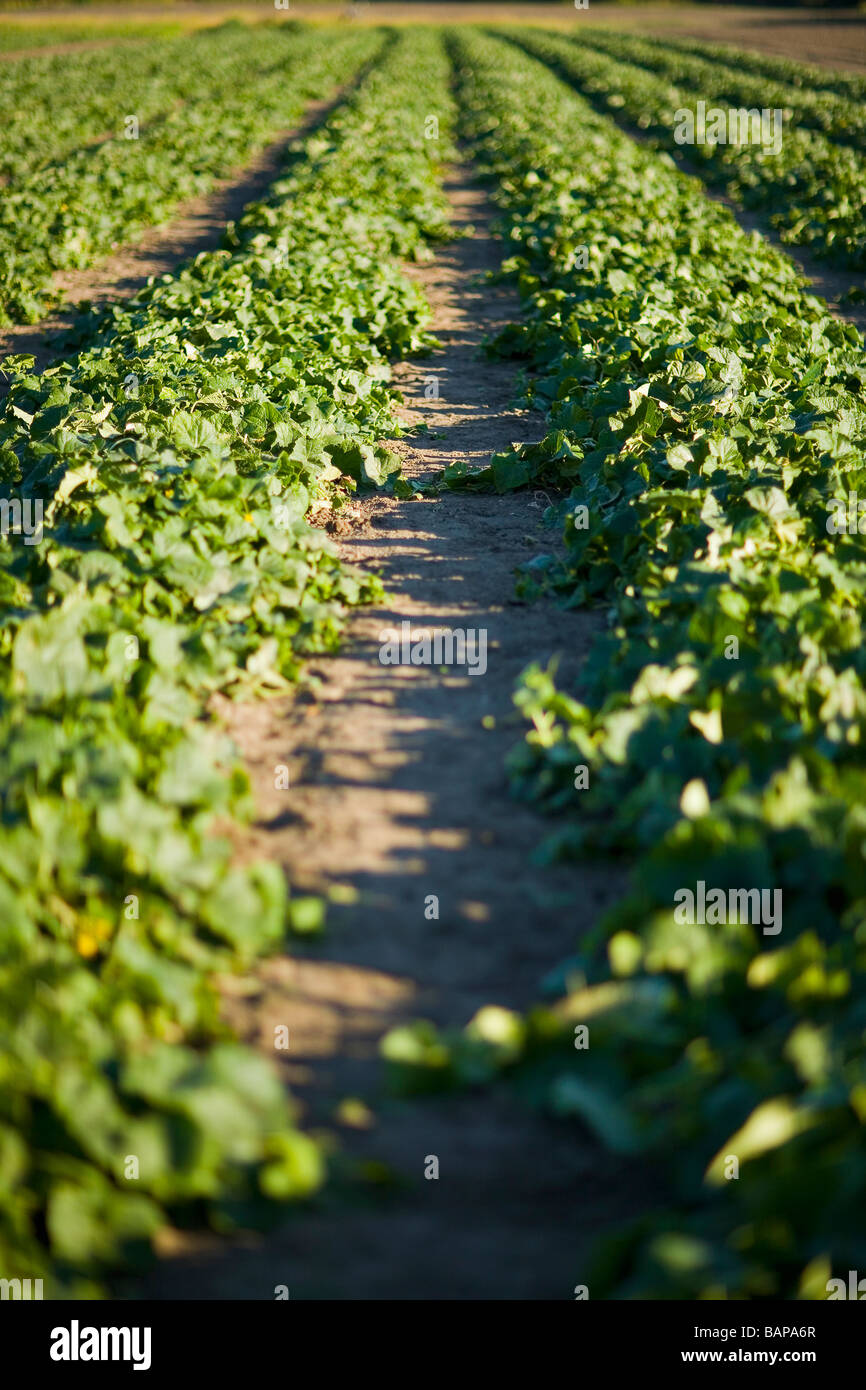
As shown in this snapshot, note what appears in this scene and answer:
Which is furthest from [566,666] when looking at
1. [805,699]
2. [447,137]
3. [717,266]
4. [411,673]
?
[447,137]

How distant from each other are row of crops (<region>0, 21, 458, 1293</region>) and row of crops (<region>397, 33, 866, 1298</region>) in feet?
2.07

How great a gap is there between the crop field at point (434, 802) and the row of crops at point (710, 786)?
1 cm

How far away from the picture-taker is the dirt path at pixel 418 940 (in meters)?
2.37

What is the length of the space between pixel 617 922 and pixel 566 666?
6.35ft

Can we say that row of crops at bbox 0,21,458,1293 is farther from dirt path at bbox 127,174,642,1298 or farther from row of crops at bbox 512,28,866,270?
row of crops at bbox 512,28,866,270

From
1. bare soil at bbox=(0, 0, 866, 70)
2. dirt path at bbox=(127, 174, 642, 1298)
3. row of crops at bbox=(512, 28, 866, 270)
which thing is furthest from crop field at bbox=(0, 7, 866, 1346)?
bare soil at bbox=(0, 0, 866, 70)

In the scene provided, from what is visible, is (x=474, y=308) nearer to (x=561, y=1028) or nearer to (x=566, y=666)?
(x=566, y=666)

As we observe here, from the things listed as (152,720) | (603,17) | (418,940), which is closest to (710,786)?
(418,940)

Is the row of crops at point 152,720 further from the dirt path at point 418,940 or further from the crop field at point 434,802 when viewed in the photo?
the dirt path at point 418,940

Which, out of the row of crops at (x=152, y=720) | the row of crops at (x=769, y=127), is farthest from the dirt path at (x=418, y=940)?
the row of crops at (x=769, y=127)

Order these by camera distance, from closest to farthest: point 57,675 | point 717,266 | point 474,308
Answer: point 57,675 < point 717,266 < point 474,308

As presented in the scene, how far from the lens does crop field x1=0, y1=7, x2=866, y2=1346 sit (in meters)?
2.37
